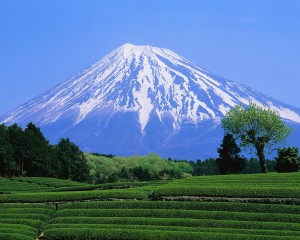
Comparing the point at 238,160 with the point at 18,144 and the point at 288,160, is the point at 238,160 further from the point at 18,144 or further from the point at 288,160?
the point at 18,144

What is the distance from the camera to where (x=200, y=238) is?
1143 inches

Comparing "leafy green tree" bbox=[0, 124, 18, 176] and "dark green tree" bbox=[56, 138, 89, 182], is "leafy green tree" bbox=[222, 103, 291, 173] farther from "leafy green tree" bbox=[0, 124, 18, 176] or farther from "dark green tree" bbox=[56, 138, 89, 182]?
"dark green tree" bbox=[56, 138, 89, 182]

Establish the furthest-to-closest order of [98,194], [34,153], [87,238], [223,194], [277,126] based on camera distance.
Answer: [34,153] < [277,126] < [98,194] < [223,194] < [87,238]

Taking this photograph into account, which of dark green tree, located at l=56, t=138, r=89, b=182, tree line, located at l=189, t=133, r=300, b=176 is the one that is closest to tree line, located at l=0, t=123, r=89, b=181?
dark green tree, located at l=56, t=138, r=89, b=182

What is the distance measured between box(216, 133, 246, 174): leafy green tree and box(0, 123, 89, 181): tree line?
37.6 metres

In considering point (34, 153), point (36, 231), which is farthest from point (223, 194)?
point (34, 153)

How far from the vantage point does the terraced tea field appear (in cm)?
3038

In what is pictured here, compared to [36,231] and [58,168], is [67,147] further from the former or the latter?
[36,231]

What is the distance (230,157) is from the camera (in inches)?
3086

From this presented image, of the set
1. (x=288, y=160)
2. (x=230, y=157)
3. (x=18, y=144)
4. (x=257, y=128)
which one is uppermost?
(x=18, y=144)

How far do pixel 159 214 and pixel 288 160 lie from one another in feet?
98.0

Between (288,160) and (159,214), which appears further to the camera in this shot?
(288,160)

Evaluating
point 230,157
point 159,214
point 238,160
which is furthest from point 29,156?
point 159,214

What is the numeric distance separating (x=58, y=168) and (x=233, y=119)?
41.1m
